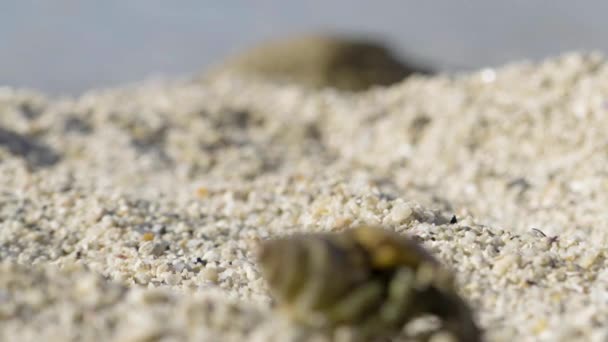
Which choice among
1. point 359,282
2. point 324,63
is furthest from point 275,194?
point 324,63

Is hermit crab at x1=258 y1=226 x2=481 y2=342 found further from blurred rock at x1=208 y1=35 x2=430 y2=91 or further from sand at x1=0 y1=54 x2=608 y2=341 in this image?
blurred rock at x1=208 y1=35 x2=430 y2=91

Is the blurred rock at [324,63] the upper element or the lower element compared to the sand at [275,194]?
upper

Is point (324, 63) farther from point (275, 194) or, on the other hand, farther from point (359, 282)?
point (359, 282)

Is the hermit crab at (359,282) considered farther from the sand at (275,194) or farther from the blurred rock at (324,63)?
the blurred rock at (324,63)

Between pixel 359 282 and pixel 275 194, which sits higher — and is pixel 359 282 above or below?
below

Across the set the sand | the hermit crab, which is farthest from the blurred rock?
the hermit crab

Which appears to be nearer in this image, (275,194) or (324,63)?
(275,194)

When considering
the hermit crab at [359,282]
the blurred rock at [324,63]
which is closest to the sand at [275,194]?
the hermit crab at [359,282]
